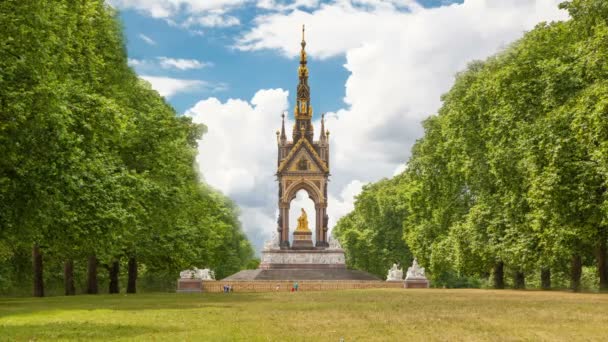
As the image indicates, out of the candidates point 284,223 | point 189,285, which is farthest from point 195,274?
point 284,223

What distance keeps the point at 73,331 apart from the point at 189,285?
3762 cm

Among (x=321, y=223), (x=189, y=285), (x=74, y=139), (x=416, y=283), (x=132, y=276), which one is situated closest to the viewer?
(x=74, y=139)

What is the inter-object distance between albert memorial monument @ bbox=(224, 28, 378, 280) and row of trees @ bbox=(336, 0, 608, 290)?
14250 millimetres

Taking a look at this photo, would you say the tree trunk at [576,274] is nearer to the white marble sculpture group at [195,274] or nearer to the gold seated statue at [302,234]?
the white marble sculpture group at [195,274]

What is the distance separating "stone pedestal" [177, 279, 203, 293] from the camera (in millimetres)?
54375

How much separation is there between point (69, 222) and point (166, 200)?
11.4m

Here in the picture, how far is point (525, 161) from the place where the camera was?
36.4 m

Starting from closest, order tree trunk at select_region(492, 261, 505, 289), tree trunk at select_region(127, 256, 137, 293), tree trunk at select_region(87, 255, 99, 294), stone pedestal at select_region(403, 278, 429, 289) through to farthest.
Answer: tree trunk at select_region(87, 255, 99, 294)
tree trunk at select_region(127, 256, 137, 293)
tree trunk at select_region(492, 261, 505, 289)
stone pedestal at select_region(403, 278, 429, 289)

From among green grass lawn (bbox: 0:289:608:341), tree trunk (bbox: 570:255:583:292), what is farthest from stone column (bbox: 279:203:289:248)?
green grass lawn (bbox: 0:289:608:341)

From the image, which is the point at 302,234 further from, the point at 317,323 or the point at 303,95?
the point at 317,323

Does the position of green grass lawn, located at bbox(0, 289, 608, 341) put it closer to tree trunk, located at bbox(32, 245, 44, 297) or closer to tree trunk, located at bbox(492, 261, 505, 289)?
tree trunk, located at bbox(32, 245, 44, 297)

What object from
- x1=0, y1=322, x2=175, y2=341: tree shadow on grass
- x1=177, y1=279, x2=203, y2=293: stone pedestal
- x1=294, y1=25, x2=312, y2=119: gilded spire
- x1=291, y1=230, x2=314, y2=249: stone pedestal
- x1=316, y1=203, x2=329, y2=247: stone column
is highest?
x1=294, y1=25, x2=312, y2=119: gilded spire

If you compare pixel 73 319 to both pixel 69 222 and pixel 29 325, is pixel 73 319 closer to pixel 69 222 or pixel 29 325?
pixel 29 325

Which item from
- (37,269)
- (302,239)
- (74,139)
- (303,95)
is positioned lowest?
(37,269)
